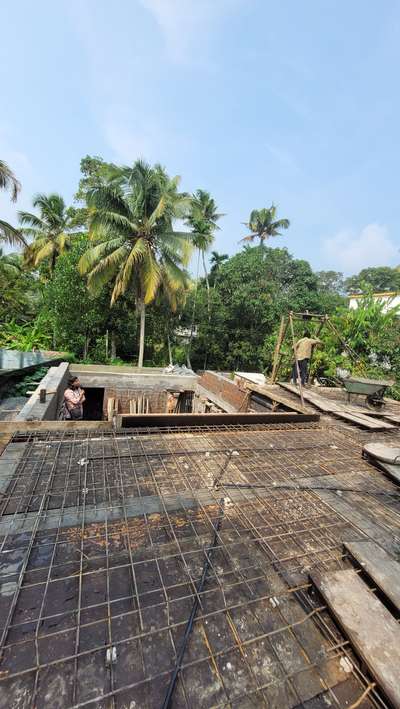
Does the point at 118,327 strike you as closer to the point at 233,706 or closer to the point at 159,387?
the point at 159,387

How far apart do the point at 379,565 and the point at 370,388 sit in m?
5.04

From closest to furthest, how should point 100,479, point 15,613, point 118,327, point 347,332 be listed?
point 15,613, point 100,479, point 347,332, point 118,327

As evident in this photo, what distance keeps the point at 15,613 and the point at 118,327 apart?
1533 cm

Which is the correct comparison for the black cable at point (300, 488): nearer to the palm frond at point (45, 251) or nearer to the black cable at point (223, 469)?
the black cable at point (223, 469)

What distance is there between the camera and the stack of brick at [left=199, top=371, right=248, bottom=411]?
8.12 meters

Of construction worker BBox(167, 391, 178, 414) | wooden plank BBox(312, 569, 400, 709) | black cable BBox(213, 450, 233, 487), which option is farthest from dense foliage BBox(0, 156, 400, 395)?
wooden plank BBox(312, 569, 400, 709)

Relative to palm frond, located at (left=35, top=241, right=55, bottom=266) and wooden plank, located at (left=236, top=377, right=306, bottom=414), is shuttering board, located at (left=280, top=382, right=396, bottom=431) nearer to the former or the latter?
wooden plank, located at (left=236, top=377, right=306, bottom=414)

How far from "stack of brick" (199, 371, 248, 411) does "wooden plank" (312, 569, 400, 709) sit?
19.9 ft

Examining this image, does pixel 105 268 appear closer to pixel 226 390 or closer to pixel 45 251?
pixel 226 390

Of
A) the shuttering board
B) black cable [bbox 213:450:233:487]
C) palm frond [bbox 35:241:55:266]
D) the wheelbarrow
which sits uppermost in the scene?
palm frond [bbox 35:241:55:266]

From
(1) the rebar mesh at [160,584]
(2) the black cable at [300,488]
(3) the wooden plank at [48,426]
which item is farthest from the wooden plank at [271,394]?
(3) the wooden plank at [48,426]

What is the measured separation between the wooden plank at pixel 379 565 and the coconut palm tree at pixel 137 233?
10902mm

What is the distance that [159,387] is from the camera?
11117 mm

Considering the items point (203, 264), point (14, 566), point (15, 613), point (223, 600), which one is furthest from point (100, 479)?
point (203, 264)
